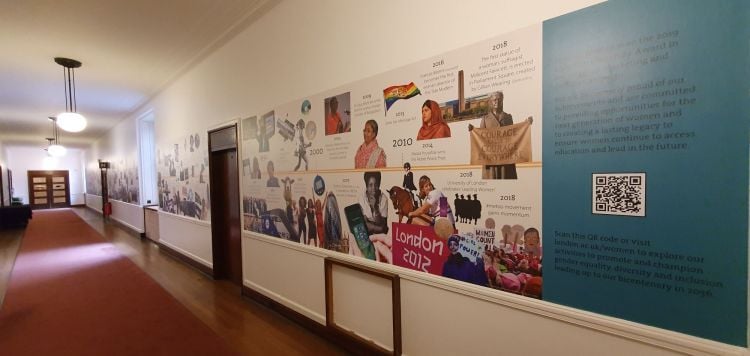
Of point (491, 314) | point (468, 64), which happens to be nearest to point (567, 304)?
point (491, 314)

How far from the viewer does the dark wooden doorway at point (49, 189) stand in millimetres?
18094

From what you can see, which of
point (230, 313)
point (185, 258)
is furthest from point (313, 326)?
point (185, 258)

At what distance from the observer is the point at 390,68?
2.40 meters

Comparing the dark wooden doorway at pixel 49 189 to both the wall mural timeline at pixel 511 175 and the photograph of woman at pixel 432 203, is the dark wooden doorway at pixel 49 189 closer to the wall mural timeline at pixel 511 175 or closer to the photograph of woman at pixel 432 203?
the wall mural timeline at pixel 511 175

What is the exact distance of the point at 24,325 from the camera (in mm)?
3578

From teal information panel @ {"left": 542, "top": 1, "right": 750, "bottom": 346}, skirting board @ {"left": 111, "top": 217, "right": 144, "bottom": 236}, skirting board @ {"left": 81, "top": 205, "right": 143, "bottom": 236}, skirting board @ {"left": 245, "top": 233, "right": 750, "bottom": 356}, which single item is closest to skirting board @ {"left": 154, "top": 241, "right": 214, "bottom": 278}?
skirting board @ {"left": 111, "top": 217, "right": 144, "bottom": 236}

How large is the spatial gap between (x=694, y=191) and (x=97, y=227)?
48.8 feet

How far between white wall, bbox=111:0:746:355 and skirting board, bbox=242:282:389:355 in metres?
0.08

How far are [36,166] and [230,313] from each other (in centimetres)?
2282

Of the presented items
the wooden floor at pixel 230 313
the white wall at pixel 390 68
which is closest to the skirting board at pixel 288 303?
the white wall at pixel 390 68

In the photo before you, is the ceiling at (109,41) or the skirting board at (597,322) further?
the ceiling at (109,41)

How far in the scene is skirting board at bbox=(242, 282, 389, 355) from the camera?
8.89 ft

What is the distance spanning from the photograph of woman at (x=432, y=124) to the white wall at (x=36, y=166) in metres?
23.3

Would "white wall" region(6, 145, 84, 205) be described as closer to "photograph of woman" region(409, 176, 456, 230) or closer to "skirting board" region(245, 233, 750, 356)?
"photograph of woman" region(409, 176, 456, 230)
